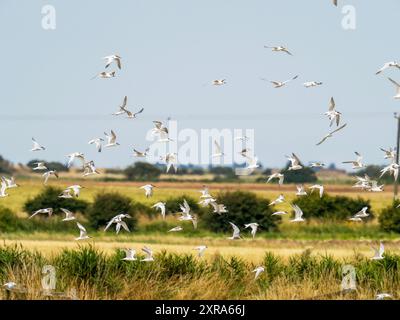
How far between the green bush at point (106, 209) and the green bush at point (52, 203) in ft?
8.69

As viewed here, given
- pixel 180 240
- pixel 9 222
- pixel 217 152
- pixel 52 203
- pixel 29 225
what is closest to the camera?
pixel 217 152

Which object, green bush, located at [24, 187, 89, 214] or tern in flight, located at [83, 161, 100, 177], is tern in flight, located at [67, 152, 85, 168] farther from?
green bush, located at [24, 187, 89, 214]

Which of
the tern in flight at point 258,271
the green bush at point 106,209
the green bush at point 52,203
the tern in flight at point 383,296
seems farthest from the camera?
the green bush at point 52,203

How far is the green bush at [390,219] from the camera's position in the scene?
62.2 metres

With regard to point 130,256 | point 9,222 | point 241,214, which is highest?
point 130,256

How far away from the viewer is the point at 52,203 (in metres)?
68.6

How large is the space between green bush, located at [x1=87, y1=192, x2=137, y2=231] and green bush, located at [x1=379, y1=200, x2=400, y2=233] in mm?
14018

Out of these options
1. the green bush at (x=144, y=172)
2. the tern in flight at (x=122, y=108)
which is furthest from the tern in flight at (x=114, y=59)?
the green bush at (x=144, y=172)

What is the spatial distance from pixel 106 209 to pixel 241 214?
27.0ft

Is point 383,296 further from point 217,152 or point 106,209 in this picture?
point 106,209

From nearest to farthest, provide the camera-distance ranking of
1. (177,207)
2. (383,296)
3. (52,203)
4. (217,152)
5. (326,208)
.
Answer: (383,296) → (217,152) → (177,207) → (326,208) → (52,203)

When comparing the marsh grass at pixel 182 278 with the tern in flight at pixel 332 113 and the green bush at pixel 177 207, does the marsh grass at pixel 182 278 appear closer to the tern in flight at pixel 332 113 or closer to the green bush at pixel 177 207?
the tern in flight at pixel 332 113

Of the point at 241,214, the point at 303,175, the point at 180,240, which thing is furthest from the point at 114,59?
the point at 303,175
